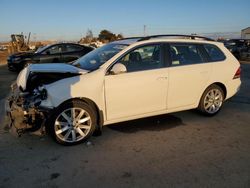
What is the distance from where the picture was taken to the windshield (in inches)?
179

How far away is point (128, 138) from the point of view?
4453 mm

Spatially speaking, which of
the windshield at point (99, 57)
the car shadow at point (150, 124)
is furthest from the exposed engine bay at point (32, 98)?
the car shadow at point (150, 124)

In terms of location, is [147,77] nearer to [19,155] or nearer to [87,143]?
[87,143]

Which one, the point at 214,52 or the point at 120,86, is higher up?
the point at 214,52

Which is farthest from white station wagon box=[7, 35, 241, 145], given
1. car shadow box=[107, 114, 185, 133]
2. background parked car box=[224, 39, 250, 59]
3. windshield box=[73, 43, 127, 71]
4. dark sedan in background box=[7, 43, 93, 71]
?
background parked car box=[224, 39, 250, 59]

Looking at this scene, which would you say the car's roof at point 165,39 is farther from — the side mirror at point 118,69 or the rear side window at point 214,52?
the side mirror at point 118,69

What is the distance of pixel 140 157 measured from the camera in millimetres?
3752

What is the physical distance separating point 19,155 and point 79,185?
52.3 inches

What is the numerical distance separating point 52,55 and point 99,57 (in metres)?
7.77

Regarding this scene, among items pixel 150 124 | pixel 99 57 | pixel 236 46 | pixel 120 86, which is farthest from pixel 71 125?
pixel 236 46

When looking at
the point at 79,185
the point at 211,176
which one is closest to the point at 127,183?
the point at 79,185

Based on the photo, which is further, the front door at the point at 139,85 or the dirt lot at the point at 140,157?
the front door at the point at 139,85

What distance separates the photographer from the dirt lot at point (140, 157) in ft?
10.4

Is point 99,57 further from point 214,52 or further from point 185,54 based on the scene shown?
point 214,52
